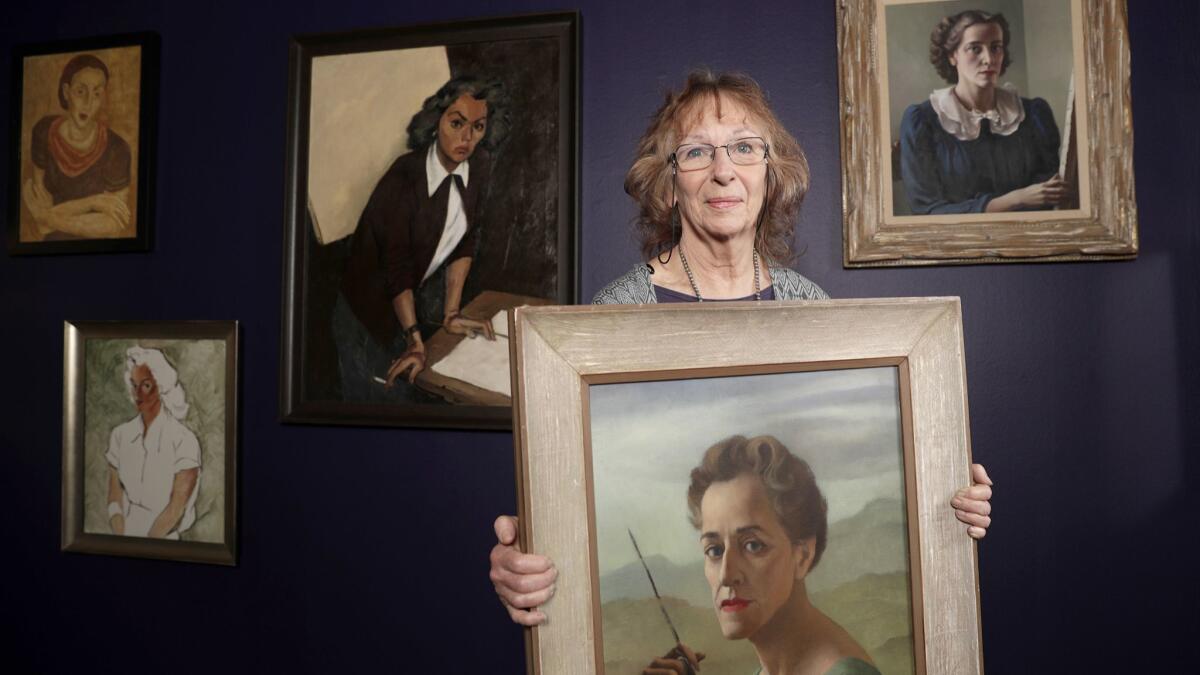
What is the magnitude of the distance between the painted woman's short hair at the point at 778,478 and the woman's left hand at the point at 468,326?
53.0 inches

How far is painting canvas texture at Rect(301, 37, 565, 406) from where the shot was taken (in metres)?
2.46

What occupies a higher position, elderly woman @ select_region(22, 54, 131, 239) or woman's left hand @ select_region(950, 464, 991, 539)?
elderly woman @ select_region(22, 54, 131, 239)

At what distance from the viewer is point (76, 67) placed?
2.88m

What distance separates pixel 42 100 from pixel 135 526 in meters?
1.54

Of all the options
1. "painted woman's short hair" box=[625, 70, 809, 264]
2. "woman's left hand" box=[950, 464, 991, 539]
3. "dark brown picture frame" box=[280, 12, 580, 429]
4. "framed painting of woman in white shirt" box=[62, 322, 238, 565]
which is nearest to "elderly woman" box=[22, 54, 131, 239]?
"framed painting of woman in white shirt" box=[62, 322, 238, 565]

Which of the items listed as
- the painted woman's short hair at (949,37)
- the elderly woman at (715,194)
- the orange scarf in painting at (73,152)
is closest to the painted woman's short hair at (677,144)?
the elderly woman at (715,194)

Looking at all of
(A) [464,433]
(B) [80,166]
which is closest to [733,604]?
(A) [464,433]

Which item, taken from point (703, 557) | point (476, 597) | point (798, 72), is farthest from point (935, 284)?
point (476, 597)

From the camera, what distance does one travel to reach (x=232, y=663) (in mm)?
2748

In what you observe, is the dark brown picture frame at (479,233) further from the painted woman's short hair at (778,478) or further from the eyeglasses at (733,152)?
the painted woman's short hair at (778,478)

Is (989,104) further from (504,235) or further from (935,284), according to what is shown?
(504,235)

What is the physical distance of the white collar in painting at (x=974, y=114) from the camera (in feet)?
7.38

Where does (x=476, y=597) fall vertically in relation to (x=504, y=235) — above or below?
below

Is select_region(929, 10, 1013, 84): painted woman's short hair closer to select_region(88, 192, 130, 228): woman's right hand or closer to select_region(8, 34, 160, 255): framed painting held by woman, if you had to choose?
select_region(8, 34, 160, 255): framed painting held by woman
